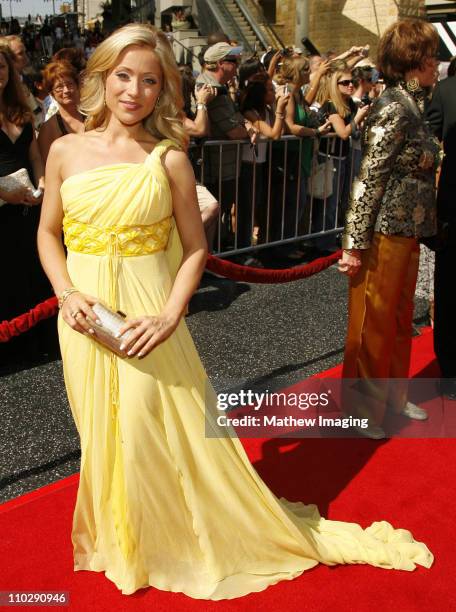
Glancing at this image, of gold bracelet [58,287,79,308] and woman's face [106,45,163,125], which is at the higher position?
woman's face [106,45,163,125]

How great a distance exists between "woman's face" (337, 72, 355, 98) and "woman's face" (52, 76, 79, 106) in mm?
3225

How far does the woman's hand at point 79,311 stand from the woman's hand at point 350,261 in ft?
5.29

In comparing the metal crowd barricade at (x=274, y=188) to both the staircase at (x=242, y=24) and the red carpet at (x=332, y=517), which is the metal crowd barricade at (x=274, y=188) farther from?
the staircase at (x=242, y=24)

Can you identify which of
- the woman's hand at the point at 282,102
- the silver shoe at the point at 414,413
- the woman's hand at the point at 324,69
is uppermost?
the woman's hand at the point at 324,69

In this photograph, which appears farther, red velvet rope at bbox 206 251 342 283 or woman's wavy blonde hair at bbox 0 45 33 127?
woman's wavy blonde hair at bbox 0 45 33 127

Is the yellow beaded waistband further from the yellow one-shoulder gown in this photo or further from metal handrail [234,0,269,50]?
metal handrail [234,0,269,50]

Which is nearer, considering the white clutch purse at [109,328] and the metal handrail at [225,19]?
the white clutch purse at [109,328]

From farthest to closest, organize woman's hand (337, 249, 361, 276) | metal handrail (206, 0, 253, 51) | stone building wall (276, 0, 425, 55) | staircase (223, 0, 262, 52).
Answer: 1. staircase (223, 0, 262, 52)
2. stone building wall (276, 0, 425, 55)
3. metal handrail (206, 0, 253, 51)
4. woman's hand (337, 249, 361, 276)

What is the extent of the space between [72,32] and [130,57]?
2502 cm

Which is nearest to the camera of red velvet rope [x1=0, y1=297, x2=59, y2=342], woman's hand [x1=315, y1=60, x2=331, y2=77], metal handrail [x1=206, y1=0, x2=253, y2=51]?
red velvet rope [x1=0, y1=297, x2=59, y2=342]

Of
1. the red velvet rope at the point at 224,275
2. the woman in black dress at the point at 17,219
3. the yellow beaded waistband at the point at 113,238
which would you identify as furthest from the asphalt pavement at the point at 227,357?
the yellow beaded waistband at the point at 113,238

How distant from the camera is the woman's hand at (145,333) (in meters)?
2.09

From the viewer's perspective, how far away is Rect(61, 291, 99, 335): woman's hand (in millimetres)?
2111

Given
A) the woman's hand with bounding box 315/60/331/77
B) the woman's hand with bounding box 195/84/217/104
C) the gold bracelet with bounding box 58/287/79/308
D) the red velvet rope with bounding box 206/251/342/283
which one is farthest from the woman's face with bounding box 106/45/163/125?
the woman's hand with bounding box 315/60/331/77
